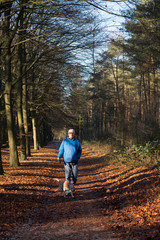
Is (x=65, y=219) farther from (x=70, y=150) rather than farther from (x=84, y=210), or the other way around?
(x=70, y=150)

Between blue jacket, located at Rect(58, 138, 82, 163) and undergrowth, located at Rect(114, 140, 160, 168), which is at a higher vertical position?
blue jacket, located at Rect(58, 138, 82, 163)

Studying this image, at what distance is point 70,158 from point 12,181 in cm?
318

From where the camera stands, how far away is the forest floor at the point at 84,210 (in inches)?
195

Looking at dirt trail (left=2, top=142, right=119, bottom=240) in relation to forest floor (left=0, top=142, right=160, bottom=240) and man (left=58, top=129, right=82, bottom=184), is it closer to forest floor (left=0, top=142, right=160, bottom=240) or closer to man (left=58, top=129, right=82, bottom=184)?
forest floor (left=0, top=142, right=160, bottom=240)

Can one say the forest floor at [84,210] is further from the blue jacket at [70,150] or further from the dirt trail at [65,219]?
the blue jacket at [70,150]

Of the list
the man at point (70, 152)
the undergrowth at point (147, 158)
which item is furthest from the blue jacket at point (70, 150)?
the undergrowth at point (147, 158)

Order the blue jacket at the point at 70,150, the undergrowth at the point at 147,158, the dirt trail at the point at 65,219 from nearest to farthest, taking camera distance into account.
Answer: the dirt trail at the point at 65,219 < the blue jacket at the point at 70,150 < the undergrowth at the point at 147,158

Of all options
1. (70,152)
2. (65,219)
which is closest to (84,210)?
(65,219)

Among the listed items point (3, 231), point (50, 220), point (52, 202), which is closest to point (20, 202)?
point (52, 202)

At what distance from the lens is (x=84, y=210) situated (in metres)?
6.72

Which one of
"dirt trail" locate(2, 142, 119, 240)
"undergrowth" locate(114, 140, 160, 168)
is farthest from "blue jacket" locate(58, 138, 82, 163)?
"undergrowth" locate(114, 140, 160, 168)

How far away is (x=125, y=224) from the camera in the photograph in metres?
5.43

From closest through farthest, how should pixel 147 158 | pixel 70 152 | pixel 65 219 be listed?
pixel 65 219
pixel 70 152
pixel 147 158

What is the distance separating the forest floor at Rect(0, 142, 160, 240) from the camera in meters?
4.94
